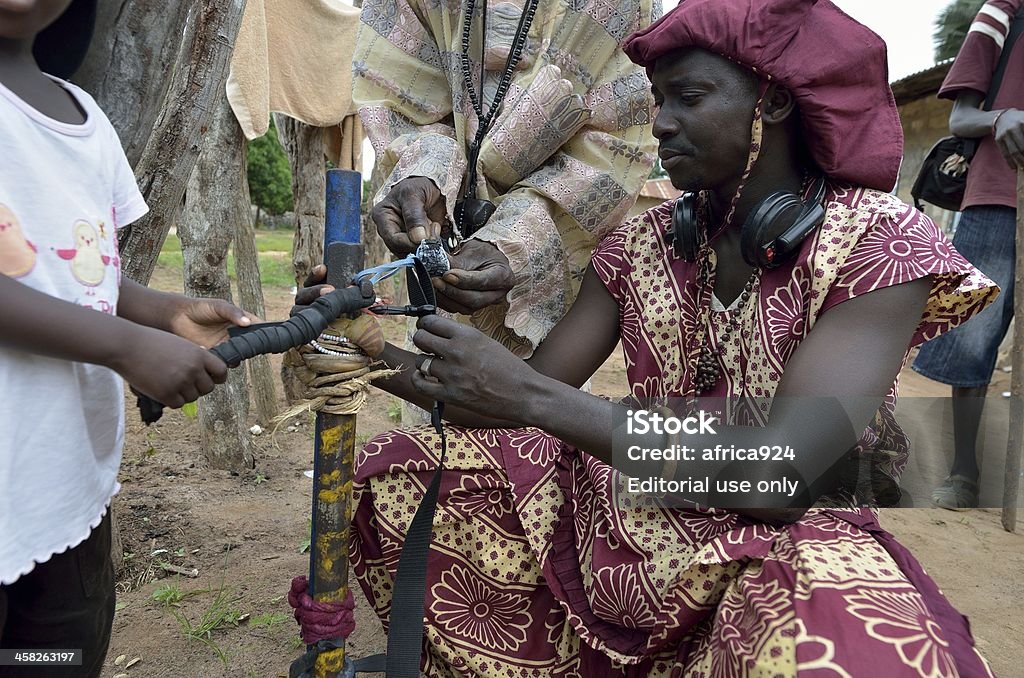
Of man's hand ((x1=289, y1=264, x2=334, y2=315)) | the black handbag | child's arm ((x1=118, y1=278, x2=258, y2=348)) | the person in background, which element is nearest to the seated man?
man's hand ((x1=289, y1=264, x2=334, y2=315))

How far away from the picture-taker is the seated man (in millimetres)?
1476

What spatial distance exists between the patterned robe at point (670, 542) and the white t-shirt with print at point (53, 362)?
78 centimetres

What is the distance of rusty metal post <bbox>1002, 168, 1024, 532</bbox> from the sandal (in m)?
0.16

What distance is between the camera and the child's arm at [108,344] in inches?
41.5

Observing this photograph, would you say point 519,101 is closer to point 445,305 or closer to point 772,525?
point 445,305

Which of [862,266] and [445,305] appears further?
[445,305]

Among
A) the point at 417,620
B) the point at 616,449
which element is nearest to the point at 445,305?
the point at 616,449

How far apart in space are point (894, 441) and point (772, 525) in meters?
0.53

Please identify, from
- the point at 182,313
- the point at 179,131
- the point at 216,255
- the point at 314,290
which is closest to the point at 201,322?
the point at 182,313

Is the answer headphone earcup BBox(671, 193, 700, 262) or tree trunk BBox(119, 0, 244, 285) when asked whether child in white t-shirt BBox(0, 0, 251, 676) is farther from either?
headphone earcup BBox(671, 193, 700, 262)

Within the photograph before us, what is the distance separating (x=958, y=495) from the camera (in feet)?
12.0

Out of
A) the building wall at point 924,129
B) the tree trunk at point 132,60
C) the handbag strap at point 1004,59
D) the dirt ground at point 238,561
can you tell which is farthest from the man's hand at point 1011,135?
the building wall at point 924,129

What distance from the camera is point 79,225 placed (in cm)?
123

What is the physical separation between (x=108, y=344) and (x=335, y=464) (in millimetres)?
541
